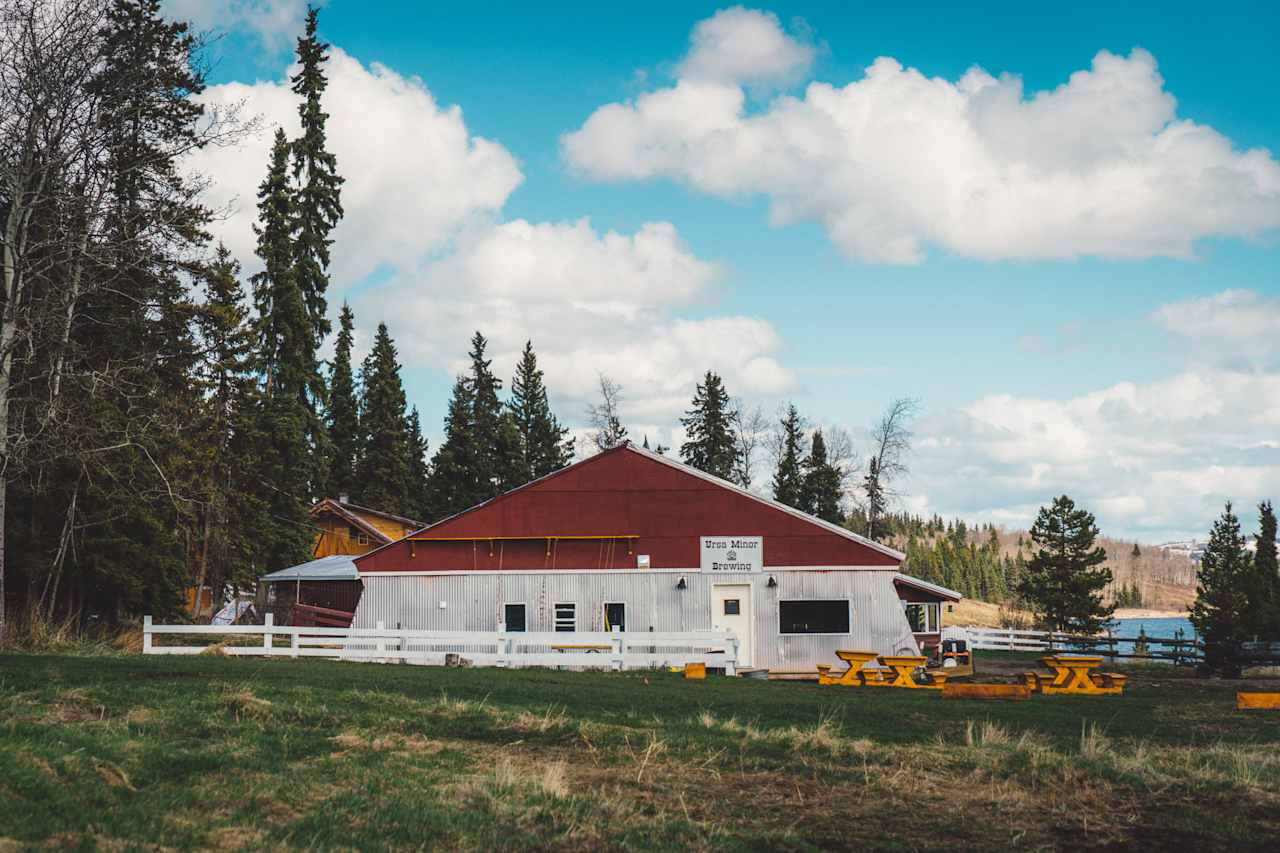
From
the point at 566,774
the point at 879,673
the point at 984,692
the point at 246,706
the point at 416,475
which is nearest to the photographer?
the point at 566,774

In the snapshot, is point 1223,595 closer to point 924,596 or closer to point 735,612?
point 924,596

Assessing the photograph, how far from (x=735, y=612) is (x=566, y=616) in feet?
16.5

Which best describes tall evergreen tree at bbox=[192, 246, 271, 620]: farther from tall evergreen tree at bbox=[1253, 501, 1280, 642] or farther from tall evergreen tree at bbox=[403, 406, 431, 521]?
tall evergreen tree at bbox=[1253, 501, 1280, 642]

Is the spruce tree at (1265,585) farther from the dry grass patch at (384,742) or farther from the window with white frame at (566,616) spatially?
the dry grass patch at (384,742)

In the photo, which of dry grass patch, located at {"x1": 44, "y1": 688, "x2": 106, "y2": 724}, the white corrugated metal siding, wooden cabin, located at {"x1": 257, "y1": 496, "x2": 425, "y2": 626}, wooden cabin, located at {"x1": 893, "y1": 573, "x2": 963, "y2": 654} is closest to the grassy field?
dry grass patch, located at {"x1": 44, "y1": 688, "x2": 106, "y2": 724}

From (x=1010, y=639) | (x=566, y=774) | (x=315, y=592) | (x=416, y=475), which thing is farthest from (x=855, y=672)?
(x=416, y=475)

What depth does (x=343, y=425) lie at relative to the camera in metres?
76.8

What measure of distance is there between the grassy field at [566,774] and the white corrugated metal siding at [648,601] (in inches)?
620

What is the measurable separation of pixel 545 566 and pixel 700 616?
4848mm

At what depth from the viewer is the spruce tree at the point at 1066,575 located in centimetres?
5687

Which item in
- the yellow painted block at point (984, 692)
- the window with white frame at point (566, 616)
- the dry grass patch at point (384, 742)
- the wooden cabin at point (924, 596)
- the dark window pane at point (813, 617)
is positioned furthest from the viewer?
the wooden cabin at point (924, 596)

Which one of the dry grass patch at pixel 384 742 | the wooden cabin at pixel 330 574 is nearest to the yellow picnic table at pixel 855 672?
the dry grass patch at pixel 384 742

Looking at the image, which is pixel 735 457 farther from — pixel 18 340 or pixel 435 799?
pixel 435 799

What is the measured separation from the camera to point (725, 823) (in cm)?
845
